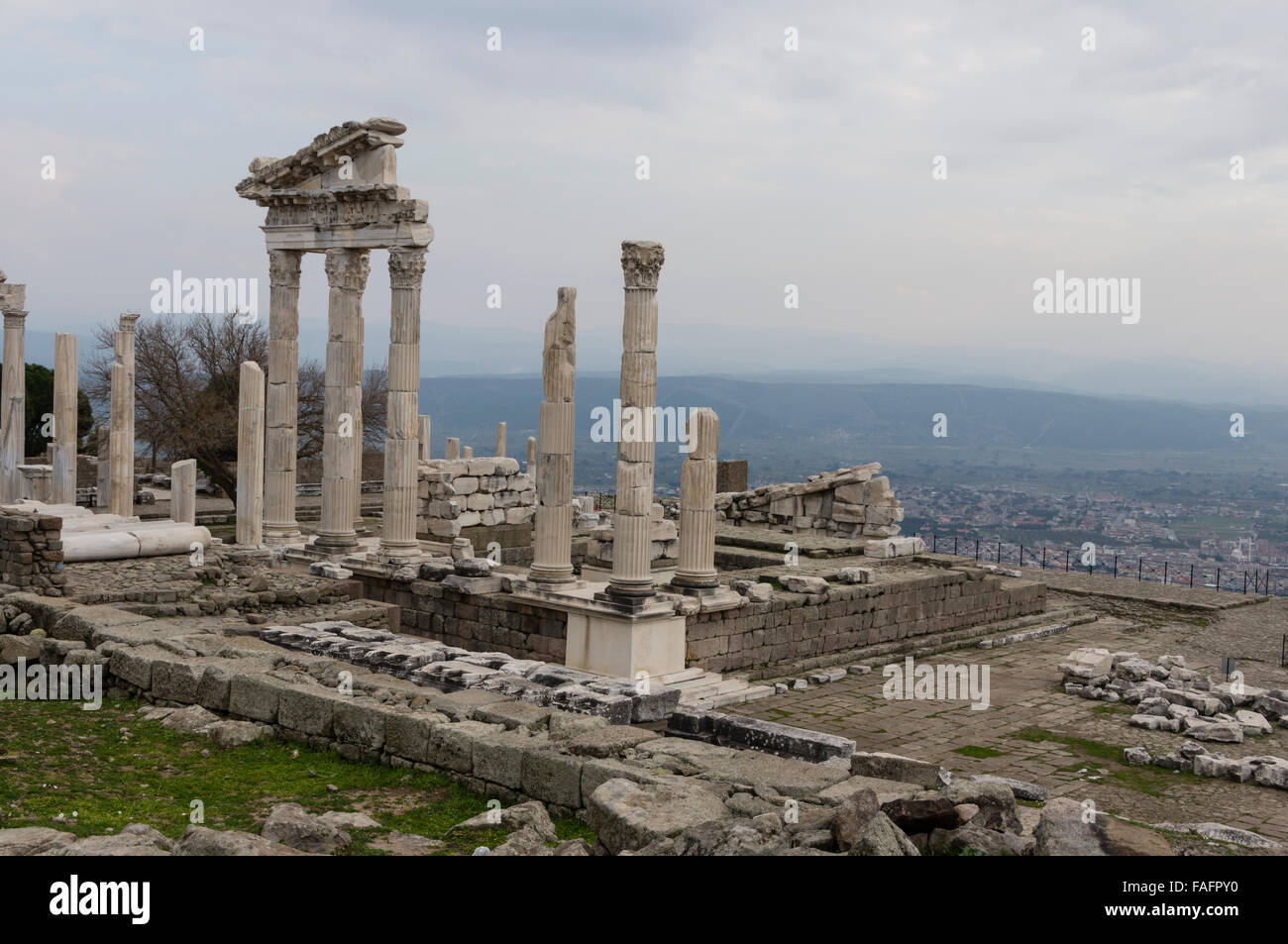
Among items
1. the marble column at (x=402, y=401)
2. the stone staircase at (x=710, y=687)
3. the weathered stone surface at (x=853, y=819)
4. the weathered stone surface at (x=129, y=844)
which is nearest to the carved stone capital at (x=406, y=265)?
the marble column at (x=402, y=401)

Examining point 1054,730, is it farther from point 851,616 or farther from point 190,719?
point 190,719

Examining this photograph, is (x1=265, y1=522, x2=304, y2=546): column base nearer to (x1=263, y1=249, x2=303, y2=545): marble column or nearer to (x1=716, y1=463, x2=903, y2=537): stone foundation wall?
(x1=263, y1=249, x2=303, y2=545): marble column

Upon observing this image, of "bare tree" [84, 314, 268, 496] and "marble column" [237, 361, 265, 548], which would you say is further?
"bare tree" [84, 314, 268, 496]

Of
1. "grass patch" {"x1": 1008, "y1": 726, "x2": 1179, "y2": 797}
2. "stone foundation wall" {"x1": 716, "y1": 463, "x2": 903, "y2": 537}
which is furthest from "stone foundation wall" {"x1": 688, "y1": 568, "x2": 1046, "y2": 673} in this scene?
"grass patch" {"x1": 1008, "y1": 726, "x2": 1179, "y2": 797}

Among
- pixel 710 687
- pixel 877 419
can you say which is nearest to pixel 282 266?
pixel 710 687

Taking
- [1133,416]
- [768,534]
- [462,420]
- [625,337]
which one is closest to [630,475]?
[625,337]
